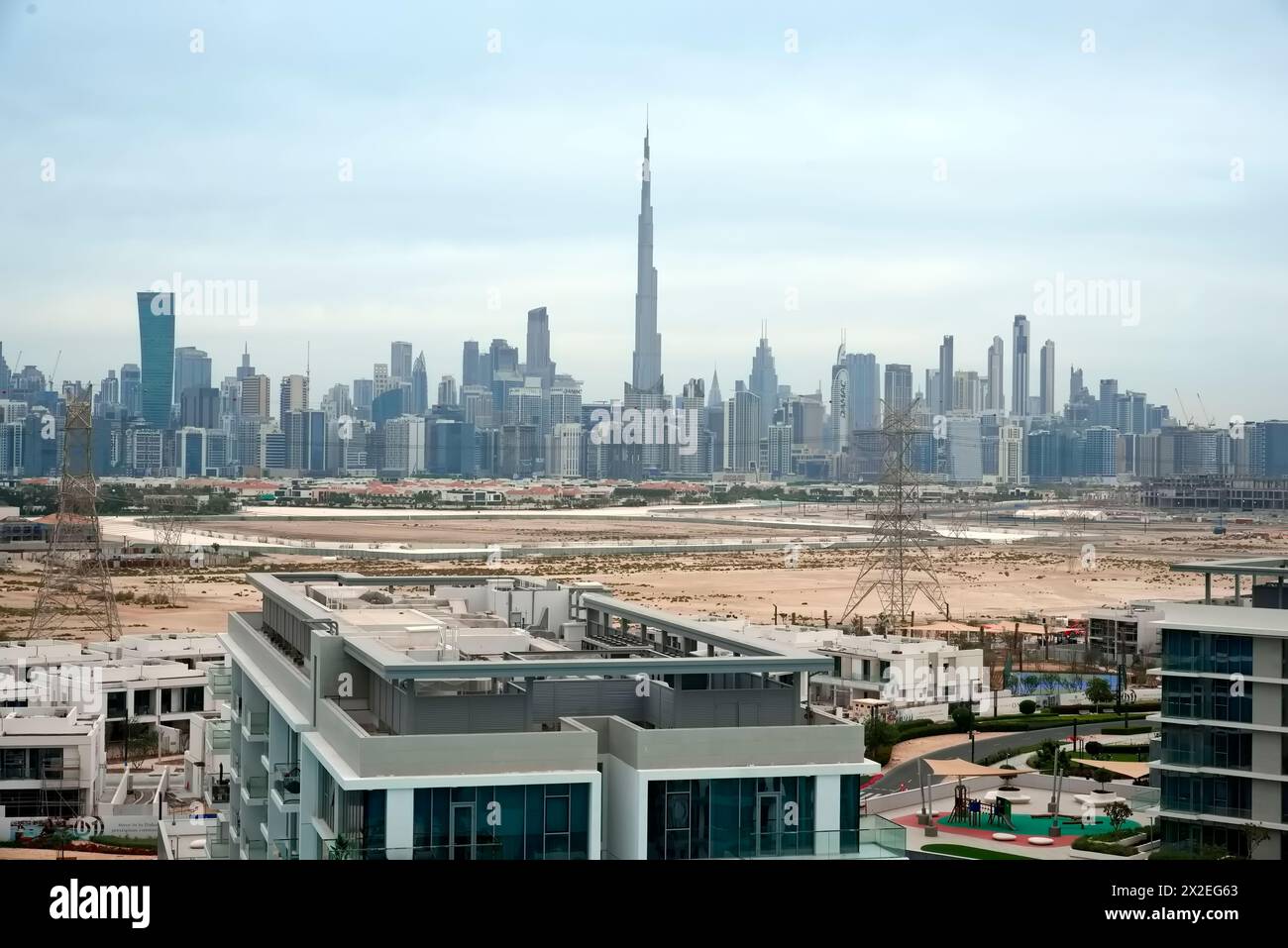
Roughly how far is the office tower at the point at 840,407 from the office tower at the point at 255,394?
49495 mm

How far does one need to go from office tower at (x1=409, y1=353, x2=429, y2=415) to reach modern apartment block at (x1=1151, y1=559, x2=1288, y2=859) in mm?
128369

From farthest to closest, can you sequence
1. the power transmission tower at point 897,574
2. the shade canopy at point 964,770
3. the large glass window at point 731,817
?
the power transmission tower at point 897,574 < the shade canopy at point 964,770 < the large glass window at point 731,817

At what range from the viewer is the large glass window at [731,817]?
7.11 metres

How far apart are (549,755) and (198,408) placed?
114476 millimetres

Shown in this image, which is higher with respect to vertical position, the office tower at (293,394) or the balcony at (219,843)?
the office tower at (293,394)

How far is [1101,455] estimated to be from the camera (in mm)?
118750

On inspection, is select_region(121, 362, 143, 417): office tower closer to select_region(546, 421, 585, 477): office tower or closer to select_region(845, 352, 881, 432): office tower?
select_region(546, 421, 585, 477): office tower

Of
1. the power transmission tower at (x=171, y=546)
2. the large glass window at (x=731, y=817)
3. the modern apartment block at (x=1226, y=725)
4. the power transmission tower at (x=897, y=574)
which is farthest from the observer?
the power transmission tower at (x=171, y=546)

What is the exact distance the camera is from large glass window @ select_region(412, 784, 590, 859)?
6855 millimetres

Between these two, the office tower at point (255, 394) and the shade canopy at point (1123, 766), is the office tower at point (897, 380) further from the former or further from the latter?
the shade canopy at point (1123, 766)

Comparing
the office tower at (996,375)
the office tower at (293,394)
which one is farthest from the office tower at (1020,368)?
the office tower at (293,394)

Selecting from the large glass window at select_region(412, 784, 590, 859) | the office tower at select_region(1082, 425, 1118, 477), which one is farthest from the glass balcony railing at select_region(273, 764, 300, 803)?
the office tower at select_region(1082, 425, 1118, 477)

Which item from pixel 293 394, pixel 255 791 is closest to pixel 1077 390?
pixel 293 394
